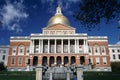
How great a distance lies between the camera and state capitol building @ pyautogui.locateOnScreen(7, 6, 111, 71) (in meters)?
69.2

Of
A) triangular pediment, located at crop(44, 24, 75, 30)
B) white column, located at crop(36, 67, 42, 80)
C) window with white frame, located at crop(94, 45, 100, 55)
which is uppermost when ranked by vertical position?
triangular pediment, located at crop(44, 24, 75, 30)

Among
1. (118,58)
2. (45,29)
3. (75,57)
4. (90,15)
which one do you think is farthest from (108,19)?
(118,58)

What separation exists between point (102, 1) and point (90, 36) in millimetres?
57084

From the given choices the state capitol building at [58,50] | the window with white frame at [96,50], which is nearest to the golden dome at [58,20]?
the state capitol building at [58,50]

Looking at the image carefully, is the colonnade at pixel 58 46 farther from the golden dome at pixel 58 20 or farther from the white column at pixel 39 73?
the white column at pixel 39 73

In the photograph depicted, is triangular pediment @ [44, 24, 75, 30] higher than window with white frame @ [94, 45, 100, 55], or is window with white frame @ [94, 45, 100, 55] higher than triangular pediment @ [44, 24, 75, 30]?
Result: triangular pediment @ [44, 24, 75, 30]

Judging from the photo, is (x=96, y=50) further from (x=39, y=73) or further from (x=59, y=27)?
(x=39, y=73)

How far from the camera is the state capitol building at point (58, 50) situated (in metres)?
69.2

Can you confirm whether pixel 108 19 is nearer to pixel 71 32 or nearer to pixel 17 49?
pixel 71 32

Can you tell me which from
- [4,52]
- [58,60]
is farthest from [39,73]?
[4,52]

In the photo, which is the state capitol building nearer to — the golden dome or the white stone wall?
the golden dome

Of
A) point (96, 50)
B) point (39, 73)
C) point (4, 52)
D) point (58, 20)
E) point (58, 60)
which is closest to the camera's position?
point (39, 73)

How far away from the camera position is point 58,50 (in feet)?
238

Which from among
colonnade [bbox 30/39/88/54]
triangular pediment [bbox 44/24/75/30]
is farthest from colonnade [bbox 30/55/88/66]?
triangular pediment [bbox 44/24/75/30]
